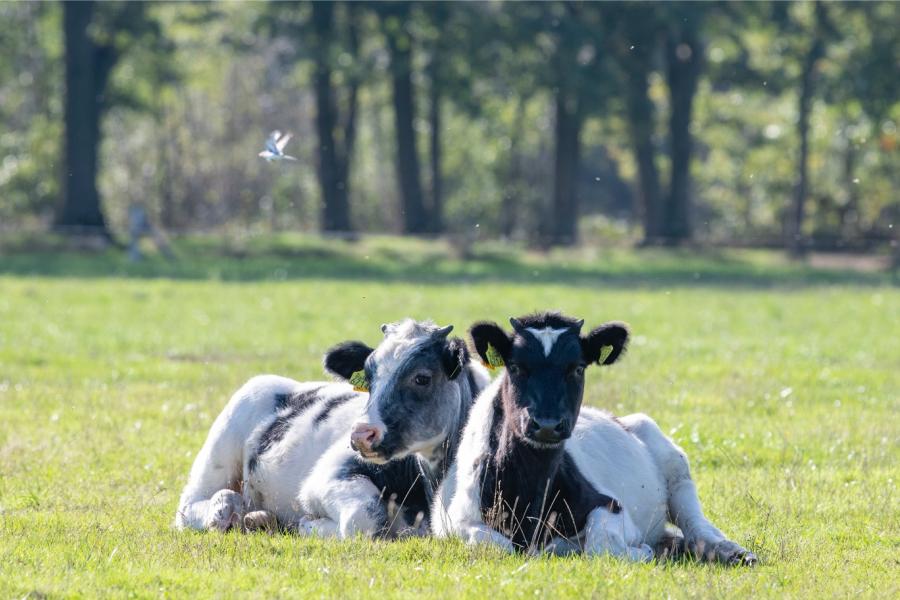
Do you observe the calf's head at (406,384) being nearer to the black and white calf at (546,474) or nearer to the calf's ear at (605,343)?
the black and white calf at (546,474)

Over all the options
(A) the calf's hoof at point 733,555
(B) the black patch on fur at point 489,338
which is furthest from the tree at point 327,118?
(A) the calf's hoof at point 733,555

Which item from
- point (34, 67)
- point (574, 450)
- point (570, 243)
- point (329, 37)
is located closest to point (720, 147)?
point (570, 243)

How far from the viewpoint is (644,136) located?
54188 mm

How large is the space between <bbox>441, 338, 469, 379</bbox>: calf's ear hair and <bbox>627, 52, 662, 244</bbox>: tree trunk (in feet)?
141

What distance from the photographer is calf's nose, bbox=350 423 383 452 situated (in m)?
8.98

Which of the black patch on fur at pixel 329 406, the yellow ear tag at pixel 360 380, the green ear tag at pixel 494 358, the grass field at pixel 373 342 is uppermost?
the green ear tag at pixel 494 358

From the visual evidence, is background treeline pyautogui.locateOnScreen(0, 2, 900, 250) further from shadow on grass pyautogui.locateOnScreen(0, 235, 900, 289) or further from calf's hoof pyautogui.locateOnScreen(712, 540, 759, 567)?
calf's hoof pyautogui.locateOnScreen(712, 540, 759, 567)

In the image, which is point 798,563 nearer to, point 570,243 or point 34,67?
point 570,243

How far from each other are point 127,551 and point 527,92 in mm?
43963

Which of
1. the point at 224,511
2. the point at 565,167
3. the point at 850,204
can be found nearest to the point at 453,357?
the point at 224,511

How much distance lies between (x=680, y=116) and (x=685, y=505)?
4600cm

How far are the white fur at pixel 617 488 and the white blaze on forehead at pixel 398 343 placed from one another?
1.83ft

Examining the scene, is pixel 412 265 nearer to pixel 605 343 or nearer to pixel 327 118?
pixel 327 118

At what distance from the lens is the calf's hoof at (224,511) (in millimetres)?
9820
